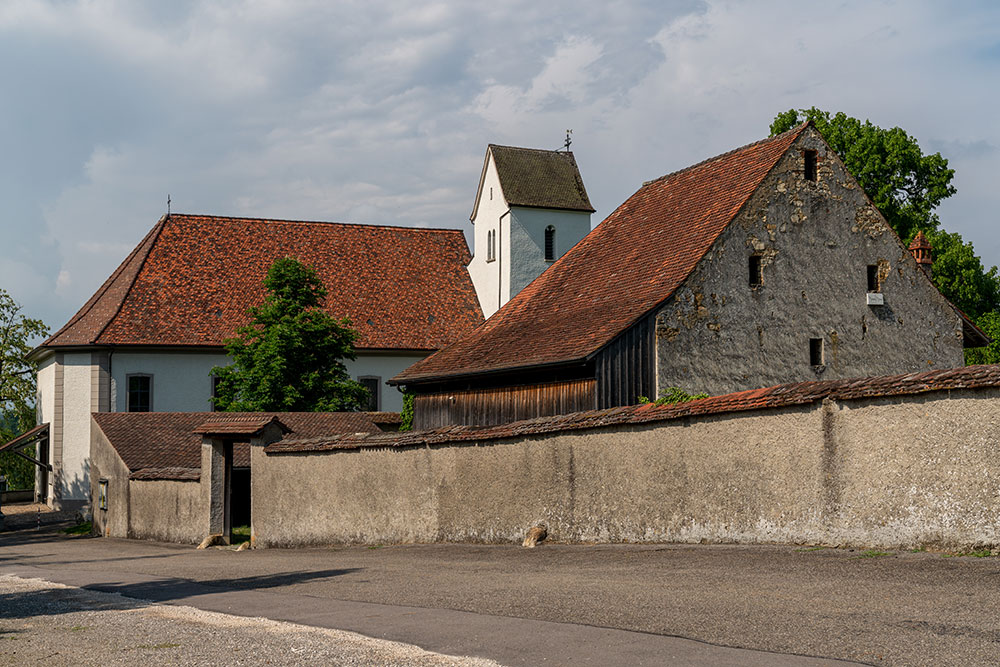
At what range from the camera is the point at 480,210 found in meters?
46.5

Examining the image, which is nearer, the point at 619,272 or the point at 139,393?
the point at 619,272

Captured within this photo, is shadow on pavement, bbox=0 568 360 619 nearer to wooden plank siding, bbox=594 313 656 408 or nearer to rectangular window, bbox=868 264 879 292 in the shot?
wooden plank siding, bbox=594 313 656 408

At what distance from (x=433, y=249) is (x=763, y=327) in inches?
979

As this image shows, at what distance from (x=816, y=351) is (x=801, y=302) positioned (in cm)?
124

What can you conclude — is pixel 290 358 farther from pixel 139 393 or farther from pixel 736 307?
pixel 736 307

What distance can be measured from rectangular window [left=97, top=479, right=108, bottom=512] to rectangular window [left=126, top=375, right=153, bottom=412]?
8.15m

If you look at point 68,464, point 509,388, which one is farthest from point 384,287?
point 509,388

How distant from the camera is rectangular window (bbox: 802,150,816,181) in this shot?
979 inches

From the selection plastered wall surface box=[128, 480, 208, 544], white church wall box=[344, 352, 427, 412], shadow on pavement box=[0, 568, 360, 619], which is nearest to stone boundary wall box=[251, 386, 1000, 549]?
shadow on pavement box=[0, 568, 360, 619]

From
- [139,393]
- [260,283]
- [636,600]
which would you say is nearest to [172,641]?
[636,600]

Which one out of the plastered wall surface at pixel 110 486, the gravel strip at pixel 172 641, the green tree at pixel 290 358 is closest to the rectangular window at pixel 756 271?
the green tree at pixel 290 358

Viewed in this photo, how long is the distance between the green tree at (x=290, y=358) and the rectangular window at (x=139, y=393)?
18.4ft

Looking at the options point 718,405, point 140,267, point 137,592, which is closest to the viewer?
point 137,592

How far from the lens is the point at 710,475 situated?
538 inches
